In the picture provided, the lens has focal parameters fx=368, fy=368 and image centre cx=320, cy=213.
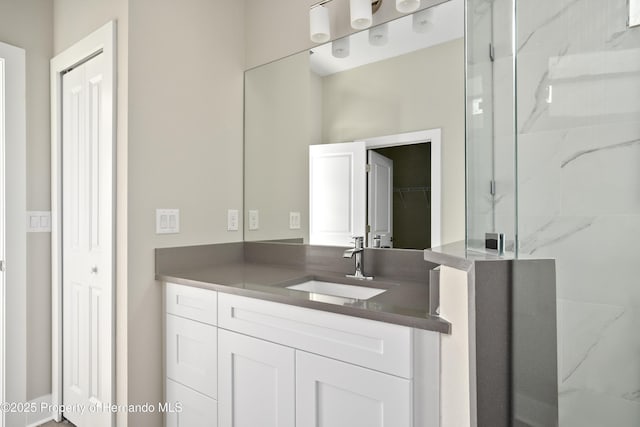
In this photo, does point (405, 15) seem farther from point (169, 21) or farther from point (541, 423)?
point (541, 423)

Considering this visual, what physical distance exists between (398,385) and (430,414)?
4.3 inches

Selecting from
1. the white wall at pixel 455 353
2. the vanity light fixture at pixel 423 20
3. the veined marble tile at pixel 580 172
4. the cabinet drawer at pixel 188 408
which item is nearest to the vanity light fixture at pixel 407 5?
the vanity light fixture at pixel 423 20

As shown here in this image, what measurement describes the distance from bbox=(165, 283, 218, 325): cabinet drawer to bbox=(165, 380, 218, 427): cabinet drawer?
326mm

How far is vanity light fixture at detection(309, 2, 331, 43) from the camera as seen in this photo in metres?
1.77

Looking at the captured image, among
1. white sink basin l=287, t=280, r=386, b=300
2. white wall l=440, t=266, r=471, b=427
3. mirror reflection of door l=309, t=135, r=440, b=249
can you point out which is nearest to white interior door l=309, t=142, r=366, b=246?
mirror reflection of door l=309, t=135, r=440, b=249

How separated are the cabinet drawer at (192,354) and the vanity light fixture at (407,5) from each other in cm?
155

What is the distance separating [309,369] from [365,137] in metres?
1.04

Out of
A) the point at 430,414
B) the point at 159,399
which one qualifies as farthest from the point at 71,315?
the point at 430,414

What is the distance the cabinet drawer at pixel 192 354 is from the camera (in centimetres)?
152

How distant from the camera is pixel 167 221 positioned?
1779mm

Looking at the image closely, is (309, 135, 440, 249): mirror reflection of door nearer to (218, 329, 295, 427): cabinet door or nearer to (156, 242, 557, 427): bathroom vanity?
(156, 242, 557, 427): bathroom vanity

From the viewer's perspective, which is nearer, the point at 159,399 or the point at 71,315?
the point at 159,399

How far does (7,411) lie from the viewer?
75.7 inches

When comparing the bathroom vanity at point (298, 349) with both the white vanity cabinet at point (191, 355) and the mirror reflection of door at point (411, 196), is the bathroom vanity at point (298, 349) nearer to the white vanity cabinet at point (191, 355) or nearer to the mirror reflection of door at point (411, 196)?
the white vanity cabinet at point (191, 355)
